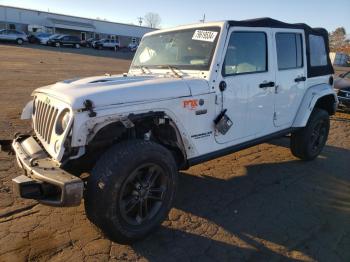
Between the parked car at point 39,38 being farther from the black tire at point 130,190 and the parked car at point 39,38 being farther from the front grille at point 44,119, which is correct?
the black tire at point 130,190

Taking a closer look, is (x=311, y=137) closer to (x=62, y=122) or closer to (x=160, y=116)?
(x=160, y=116)

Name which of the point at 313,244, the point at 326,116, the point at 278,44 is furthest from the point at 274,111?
the point at 313,244

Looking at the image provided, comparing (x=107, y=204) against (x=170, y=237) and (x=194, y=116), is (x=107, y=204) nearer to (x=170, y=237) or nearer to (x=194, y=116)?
(x=170, y=237)

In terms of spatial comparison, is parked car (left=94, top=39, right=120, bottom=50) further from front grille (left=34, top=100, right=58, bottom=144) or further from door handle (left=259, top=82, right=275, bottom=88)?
front grille (left=34, top=100, right=58, bottom=144)

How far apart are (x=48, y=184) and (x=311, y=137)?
444cm

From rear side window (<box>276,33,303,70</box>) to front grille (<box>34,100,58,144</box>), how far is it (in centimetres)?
315

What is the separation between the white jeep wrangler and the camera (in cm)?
312

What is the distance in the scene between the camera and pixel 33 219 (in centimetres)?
387

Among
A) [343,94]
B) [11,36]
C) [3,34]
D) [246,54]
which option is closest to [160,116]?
[246,54]

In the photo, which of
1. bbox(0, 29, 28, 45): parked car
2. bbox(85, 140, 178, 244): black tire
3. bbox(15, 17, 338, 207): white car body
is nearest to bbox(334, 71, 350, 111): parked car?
bbox(15, 17, 338, 207): white car body

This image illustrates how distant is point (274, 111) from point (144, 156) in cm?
250

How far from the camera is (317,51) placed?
6.00 metres

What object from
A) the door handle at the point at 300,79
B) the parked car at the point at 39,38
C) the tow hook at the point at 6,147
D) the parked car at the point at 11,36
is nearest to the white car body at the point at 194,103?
the door handle at the point at 300,79

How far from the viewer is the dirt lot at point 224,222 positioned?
11.2ft
